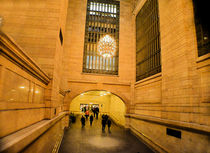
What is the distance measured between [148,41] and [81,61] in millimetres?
6583

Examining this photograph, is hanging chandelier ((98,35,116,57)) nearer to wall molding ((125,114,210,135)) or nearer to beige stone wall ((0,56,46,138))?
wall molding ((125,114,210,135))

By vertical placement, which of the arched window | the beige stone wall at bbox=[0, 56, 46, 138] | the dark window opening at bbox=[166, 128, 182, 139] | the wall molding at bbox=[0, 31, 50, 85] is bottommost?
the dark window opening at bbox=[166, 128, 182, 139]

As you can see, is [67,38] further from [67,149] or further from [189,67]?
[189,67]

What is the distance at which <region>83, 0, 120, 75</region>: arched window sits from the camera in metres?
15.4

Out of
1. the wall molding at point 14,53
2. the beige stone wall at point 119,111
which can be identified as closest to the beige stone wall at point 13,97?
the wall molding at point 14,53

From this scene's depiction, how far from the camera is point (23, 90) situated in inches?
144

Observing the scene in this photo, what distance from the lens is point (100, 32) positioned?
52.2 feet

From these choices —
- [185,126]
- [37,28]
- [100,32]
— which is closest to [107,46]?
[37,28]

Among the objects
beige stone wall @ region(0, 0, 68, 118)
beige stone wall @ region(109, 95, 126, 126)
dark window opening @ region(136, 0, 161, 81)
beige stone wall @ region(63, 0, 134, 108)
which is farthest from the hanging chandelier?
beige stone wall @ region(109, 95, 126, 126)

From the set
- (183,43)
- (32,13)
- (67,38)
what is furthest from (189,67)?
(67,38)

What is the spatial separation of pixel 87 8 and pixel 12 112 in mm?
15392

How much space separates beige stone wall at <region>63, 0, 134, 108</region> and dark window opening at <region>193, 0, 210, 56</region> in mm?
8374

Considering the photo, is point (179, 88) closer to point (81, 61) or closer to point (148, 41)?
point (148, 41)

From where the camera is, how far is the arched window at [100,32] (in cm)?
1536
